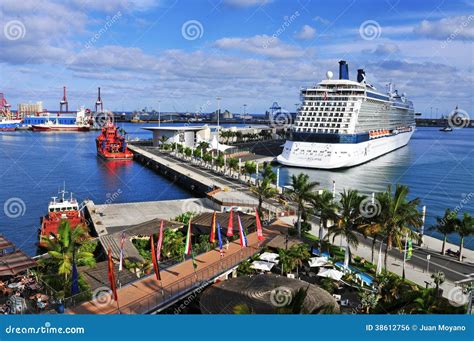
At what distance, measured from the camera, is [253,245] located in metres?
27.7

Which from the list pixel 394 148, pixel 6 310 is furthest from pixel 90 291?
pixel 394 148

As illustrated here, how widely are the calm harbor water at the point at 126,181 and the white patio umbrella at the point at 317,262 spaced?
673 inches

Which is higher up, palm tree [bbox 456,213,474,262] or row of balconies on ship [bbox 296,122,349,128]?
row of balconies on ship [bbox 296,122,349,128]

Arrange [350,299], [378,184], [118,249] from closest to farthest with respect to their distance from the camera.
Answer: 1. [350,299]
2. [118,249]
3. [378,184]

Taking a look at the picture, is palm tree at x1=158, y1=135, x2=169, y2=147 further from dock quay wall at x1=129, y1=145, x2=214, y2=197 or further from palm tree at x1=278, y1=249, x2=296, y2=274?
palm tree at x1=278, y1=249, x2=296, y2=274

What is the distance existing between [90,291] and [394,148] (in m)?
105

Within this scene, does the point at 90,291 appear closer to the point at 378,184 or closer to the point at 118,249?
the point at 118,249

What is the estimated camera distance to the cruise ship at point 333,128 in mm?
72875

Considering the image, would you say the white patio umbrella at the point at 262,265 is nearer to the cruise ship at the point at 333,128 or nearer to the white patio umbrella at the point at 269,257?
the white patio umbrella at the point at 269,257

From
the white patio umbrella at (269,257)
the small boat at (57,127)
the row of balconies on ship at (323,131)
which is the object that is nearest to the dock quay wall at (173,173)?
the row of balconies on ship at (323,131)
